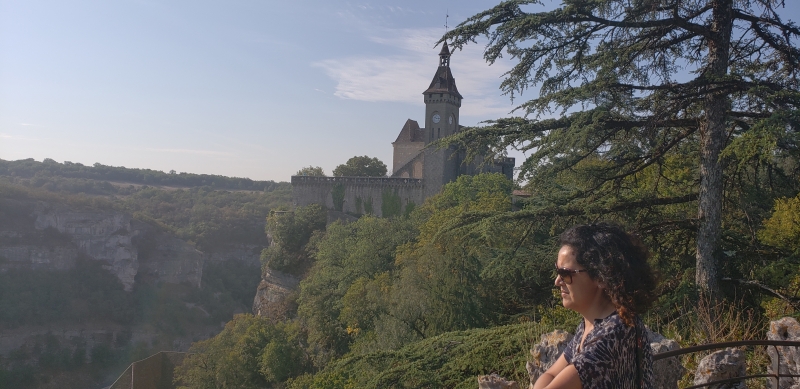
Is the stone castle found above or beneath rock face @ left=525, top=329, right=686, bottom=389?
above

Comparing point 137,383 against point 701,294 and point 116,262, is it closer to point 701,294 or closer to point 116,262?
point 701,294

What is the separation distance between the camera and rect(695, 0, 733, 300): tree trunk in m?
7.51

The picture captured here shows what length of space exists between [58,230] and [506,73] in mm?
73902

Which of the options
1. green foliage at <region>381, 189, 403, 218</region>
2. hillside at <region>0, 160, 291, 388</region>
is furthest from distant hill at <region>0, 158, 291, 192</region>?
green foliage at <region>381, 189, 403, 218</region>

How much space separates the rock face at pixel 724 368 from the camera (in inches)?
159

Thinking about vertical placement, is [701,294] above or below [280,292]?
above

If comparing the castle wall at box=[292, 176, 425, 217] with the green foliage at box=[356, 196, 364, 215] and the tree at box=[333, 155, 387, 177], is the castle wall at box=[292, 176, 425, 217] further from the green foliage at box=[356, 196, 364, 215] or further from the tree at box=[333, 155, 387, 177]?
the tree at box=[333, 155, 387, 177]

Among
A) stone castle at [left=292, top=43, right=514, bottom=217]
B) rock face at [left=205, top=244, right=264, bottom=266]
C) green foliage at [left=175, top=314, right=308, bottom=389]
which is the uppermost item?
stone castle at [left=292, top=43, right=514, bottom=217]

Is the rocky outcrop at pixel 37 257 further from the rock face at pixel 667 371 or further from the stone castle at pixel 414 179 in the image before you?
the rock face at pixel 667 371

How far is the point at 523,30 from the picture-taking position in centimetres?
753

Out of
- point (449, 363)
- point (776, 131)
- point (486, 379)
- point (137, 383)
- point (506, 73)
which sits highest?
point (506, 73)

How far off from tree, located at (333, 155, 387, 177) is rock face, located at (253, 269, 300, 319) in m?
10.9

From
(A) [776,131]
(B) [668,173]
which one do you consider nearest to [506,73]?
(A) [776,131]

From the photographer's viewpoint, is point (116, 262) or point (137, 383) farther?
point (116, 262)
